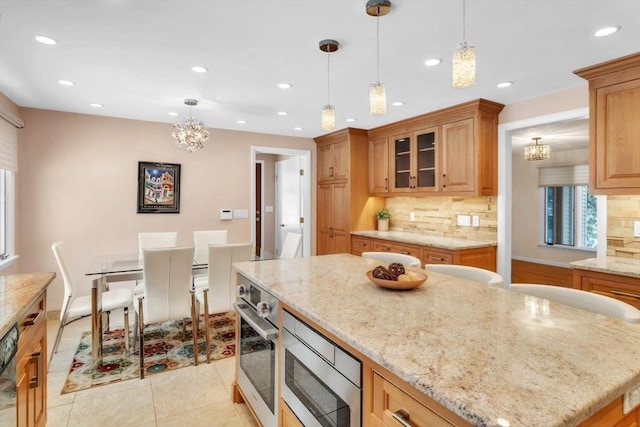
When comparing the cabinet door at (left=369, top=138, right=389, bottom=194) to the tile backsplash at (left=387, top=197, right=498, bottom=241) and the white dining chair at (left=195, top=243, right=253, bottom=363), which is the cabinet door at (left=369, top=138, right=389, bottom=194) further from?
the white dining chair at (left=195, top=243, right=253, bottom=363)

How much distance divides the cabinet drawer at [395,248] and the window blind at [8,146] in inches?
159

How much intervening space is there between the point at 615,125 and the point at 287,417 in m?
3.01

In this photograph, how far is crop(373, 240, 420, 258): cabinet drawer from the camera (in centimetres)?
388

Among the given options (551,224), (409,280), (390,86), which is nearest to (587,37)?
(390,86)

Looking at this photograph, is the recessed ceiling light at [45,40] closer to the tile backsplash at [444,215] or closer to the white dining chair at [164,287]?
the white dining chair at [164,287]

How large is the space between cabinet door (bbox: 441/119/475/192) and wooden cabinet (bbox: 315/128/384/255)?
1.38 metres

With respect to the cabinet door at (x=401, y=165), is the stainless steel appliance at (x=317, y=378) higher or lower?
lower

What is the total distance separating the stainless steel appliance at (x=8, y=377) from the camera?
3.90 ft

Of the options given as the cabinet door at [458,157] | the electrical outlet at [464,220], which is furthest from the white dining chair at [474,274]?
the electrical outlet at [464,220]

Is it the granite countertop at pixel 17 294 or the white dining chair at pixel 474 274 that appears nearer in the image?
the granite countertop at pixel 17 294

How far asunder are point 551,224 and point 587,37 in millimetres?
5668

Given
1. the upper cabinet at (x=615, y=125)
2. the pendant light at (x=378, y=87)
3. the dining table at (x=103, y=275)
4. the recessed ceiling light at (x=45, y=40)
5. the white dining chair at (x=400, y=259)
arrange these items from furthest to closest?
the dining table at (x=103, y=275)
the upper cabinet at (x=615, y=125)
the white dining chair at (x=400, y=259)
the recessed ceiling light at (x=45, y=40)
the pendant light at (x=378, y=87)

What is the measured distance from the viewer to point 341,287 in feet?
5.32

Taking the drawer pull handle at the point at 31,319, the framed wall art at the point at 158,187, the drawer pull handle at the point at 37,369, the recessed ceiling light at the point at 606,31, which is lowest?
the drawer pull handle at the point at 37,369
